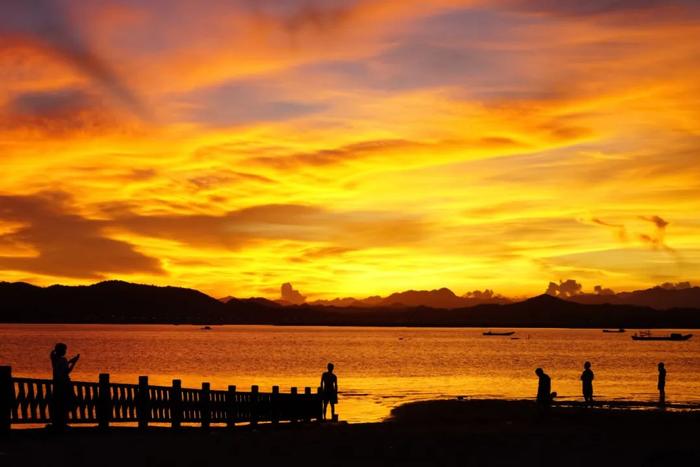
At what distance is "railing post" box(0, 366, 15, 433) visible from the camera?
66.5 ft

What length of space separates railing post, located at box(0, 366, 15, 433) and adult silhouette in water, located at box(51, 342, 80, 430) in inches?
45.6

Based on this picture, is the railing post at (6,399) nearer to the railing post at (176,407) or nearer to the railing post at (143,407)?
the railing post at (143,407)

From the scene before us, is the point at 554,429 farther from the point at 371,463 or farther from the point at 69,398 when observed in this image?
the point at 69,398

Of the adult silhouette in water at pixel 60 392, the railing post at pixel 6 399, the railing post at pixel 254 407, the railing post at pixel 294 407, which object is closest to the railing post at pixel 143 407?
the adult silhouette in water at pixel 60 392

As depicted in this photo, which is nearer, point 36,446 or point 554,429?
point 36,446

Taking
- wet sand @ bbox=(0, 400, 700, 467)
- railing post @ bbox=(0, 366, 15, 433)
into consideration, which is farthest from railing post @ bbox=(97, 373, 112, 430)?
railing post @ bbox=(0, 366, 15, 433)

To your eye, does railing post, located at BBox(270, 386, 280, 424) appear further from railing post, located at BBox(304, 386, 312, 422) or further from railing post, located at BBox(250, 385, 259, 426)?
railing post, located at BBox(304, 386, 312, 422)

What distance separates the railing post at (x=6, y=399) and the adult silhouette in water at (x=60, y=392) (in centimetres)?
116

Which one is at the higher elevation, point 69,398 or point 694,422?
point 69,398

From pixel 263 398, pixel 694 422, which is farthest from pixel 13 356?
pixel 694 422

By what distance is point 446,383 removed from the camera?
79.4 m

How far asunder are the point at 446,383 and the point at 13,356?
79.7 meters

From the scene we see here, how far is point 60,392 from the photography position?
2245 cm

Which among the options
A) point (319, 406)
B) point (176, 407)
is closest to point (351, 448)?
point (176, 407)
